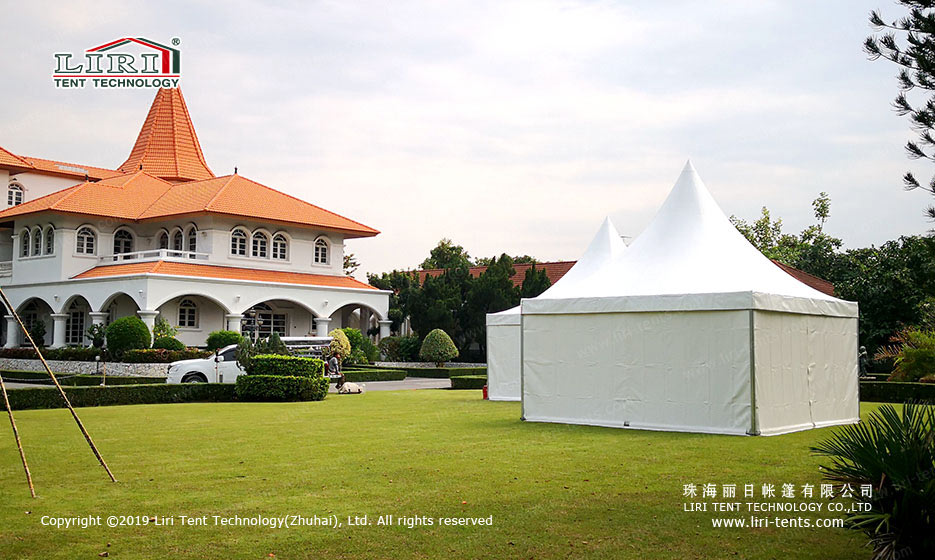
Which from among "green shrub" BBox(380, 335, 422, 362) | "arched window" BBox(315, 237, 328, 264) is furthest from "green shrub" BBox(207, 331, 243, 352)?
"arched window" BBox(315, 237, 328, 264)

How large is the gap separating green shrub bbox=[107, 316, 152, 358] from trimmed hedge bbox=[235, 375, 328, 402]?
45.0 ft

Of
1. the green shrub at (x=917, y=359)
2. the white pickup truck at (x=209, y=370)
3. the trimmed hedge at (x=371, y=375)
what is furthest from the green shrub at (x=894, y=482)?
the trimmed hedge at (x=371, y=375)

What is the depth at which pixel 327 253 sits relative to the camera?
47844mm

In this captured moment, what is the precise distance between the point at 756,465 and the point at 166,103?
48845 mm

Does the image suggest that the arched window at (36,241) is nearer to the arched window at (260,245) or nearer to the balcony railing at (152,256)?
the balcony railing at (152,256)

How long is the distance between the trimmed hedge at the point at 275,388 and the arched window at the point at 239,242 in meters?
21.8

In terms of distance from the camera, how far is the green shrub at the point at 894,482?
587cm

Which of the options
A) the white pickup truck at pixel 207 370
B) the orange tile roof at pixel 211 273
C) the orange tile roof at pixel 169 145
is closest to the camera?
the white pickup truck at pixel 207 370

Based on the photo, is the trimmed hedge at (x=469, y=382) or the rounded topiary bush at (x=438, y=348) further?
the rounded topiary bush at (x=438, y=348)

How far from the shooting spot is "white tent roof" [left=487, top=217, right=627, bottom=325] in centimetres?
2233

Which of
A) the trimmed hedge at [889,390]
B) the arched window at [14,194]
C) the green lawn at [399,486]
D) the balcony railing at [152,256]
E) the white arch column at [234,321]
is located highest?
the arched window at [14,194]

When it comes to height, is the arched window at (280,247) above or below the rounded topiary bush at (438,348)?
above

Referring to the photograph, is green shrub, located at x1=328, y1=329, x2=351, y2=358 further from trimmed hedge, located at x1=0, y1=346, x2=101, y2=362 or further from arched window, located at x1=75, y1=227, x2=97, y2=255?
arched window, located at x1=75, y1=227, x2=97, y2=255

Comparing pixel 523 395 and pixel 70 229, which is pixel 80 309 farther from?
pixel 523 395
